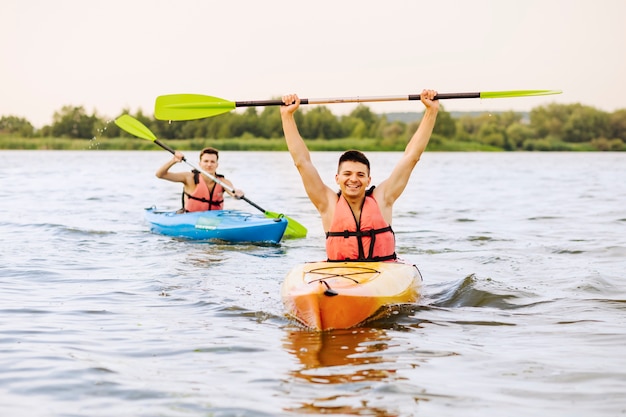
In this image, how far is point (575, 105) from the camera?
229 feet

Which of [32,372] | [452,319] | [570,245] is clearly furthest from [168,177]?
[32,372]

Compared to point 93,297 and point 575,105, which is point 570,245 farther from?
point 575,105

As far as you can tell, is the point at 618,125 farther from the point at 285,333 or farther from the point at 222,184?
the point at 285,333

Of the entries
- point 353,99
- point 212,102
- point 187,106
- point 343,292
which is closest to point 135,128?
point 187,106

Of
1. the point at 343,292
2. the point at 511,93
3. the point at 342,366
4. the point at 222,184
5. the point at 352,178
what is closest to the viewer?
the point at 342,366

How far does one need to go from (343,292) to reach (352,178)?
99 cm

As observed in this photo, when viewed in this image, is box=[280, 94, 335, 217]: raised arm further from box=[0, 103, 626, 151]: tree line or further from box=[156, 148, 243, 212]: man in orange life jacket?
box=[0, 103, 626, 151]: tree line

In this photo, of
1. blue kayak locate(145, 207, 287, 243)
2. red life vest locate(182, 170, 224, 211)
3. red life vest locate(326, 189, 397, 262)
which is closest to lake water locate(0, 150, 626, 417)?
blue kayak locate(145, 207, 287, 243)

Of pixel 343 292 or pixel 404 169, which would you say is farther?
pixel 404 169

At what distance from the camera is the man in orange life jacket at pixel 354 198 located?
5.77 metres

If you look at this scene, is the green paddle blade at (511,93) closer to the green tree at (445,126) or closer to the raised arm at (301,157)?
the raised arm at (301,157)

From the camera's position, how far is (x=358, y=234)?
5828mm

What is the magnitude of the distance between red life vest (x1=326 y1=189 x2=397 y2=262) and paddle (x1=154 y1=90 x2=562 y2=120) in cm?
80

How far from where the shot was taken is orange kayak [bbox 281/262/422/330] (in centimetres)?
507
